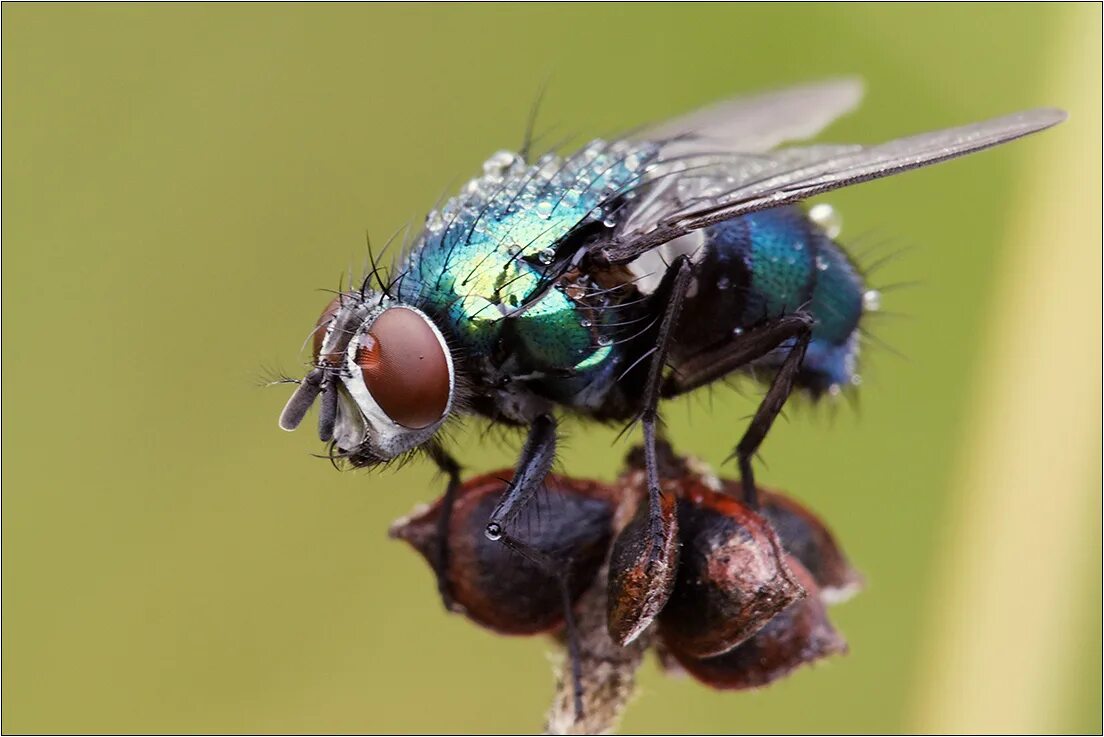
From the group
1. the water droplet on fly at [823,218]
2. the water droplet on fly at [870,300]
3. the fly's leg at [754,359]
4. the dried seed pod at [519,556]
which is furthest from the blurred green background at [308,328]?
the dried seed pod at [519,556]

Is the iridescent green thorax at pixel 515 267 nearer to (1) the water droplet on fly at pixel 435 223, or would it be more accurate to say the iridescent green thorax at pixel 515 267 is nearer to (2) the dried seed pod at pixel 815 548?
(1) the water droplet on fly at pixel 435 223

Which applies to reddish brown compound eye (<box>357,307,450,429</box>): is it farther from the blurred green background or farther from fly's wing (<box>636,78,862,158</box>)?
fly's wing (<box>636,78,862,158</box>)

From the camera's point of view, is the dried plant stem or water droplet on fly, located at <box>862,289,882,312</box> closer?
the dried plant stem

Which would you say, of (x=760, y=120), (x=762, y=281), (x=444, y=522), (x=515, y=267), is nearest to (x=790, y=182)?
(x=762, y=281)

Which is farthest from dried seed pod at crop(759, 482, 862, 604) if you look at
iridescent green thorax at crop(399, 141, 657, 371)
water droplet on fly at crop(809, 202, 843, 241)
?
water droplet on fly at crop(809, 202, 843, 241)

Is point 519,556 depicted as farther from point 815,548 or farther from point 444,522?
point 815,548

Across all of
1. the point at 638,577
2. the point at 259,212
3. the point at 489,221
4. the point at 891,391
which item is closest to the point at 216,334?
the point at 259,212
